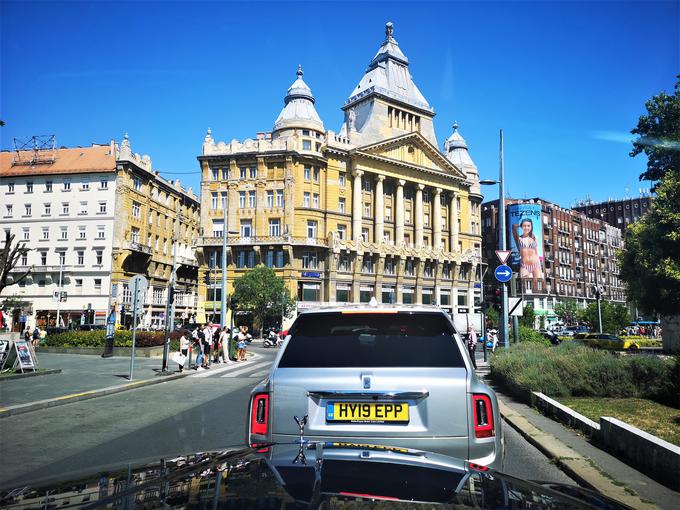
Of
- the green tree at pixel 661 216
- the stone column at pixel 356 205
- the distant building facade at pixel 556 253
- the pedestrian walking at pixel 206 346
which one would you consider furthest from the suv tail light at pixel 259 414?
the distant building facade at pixel 556 253

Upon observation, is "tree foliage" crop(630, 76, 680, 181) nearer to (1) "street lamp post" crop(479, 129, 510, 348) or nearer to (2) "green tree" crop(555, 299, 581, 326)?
(1) "street lamp post" crop(479, 129, 510, 348)

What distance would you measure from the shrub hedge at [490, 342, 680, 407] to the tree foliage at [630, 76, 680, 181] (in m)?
28.0

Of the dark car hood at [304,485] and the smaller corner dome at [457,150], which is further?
the smaller corner dome at [457,150]

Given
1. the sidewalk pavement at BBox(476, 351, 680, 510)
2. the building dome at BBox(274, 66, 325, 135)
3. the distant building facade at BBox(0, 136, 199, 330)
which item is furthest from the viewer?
the building dome at BBox(274, 66, 325, 135)

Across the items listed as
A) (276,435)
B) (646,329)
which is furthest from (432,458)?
(646,329)

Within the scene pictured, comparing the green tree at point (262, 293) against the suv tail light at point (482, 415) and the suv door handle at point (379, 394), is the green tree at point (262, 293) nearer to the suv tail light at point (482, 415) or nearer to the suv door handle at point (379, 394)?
the suv door handle at point (379, 394)

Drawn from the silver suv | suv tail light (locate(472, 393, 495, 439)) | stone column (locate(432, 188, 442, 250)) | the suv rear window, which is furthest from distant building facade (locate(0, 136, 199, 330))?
suv tail light (locate(472, 393, 495, 439))

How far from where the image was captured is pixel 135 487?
Answer: 215 centimetres

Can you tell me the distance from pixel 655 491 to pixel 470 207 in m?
80.8

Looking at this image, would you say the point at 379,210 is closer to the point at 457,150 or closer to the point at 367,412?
the point at 457,150

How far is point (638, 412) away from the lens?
8.21m

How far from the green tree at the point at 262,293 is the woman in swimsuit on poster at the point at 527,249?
52.5m

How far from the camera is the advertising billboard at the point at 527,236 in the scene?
9262 centimetres

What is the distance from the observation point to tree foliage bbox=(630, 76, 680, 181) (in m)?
33.3
